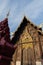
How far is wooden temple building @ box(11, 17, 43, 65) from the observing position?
1537 cm

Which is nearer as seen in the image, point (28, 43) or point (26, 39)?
point (28, 43)

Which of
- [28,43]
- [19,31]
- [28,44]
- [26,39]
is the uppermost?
[19,31]

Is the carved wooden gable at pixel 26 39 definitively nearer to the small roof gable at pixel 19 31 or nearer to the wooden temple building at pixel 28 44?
the wooden temple building at pixel 28 44

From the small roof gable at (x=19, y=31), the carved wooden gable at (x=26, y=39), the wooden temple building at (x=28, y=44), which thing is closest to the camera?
the wooden temple building at (x=28, y=44)

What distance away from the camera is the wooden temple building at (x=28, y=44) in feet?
50.4

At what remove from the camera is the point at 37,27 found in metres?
16.1

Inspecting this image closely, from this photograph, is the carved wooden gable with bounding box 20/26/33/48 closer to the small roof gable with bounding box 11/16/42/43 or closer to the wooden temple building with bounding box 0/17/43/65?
the wooden temple building with bounding box 0/17/43/65

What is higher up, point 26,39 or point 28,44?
point 26,39

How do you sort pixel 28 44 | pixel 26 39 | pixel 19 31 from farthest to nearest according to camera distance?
pixel 19 31 → pixel 26 39 → pixel 28 44

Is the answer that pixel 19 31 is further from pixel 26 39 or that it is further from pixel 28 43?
pixel 28 43

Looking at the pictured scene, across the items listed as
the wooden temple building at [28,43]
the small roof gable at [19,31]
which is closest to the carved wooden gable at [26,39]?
the wooden temple building at [28,43]

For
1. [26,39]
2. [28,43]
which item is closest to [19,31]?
[26,39]

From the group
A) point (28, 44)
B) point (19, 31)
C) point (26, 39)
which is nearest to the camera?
point (28, 44)

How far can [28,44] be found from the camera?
53.8ft
